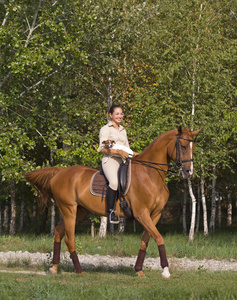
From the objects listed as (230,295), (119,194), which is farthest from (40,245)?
(230,295)

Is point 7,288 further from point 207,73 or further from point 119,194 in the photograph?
point 207,73

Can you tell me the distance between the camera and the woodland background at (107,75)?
19.1 m

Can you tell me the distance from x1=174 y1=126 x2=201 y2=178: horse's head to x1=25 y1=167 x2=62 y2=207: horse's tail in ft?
10.8

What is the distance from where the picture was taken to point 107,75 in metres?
21.8

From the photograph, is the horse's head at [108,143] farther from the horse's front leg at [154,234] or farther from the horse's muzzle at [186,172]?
the horse's muzzle at [186,172]

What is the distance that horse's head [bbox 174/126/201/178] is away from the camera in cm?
938

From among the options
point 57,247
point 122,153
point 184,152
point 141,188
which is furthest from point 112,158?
point 57,247

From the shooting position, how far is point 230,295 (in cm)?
734

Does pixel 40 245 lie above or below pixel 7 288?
below

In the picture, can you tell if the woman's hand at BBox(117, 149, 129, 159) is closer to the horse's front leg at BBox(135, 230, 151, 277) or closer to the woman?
the woman

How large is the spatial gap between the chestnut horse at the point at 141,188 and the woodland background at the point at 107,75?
754cm

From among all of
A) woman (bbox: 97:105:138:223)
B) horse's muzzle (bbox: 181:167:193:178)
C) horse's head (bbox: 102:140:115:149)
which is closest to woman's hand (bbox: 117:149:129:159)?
woman (bbox: 97:105:138:223)

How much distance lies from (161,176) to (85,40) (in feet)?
48.0

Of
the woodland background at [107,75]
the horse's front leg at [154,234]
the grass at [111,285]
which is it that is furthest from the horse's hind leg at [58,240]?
the woodland background at [107,75]
